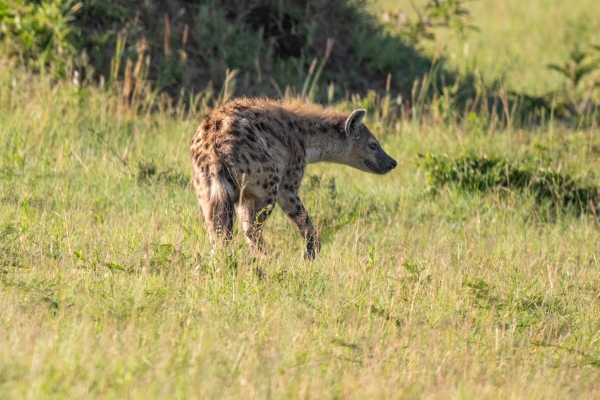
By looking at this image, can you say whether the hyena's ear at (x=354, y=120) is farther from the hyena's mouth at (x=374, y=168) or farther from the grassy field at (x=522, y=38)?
the grassy field at (x=522, y=38)

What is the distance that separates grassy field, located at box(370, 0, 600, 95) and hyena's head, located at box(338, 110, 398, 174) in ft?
18.1

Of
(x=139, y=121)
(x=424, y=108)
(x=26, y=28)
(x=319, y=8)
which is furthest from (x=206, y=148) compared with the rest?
(x=319, y=8)

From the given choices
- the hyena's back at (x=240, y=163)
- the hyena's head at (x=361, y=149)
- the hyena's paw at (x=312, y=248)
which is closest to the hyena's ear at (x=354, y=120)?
the hyena's head at (x=361, y=149)

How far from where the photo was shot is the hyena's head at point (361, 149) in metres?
7.81

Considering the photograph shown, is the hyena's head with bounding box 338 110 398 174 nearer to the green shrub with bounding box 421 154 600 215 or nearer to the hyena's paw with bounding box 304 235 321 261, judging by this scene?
the green shrub with bounding box 421 154 600 215

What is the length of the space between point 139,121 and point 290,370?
18.7 feet

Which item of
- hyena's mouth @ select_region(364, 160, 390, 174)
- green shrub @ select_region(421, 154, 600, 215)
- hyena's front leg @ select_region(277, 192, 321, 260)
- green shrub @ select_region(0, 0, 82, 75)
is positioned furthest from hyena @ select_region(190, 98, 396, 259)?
green shrub @ select_region(0, 0, 82, 75)

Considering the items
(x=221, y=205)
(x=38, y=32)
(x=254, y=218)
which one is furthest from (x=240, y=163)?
(x=38, y=32)

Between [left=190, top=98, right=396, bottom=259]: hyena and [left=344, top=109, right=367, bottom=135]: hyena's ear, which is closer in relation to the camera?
[left=190, top=98, right=396, bottom=259]: hyena

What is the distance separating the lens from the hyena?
6.12m

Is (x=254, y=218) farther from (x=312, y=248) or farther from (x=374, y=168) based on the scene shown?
(x=374, y=168)

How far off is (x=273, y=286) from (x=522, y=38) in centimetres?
1372

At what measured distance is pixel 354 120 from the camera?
7.84 meters

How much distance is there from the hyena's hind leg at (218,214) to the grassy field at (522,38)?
26.1 ft
